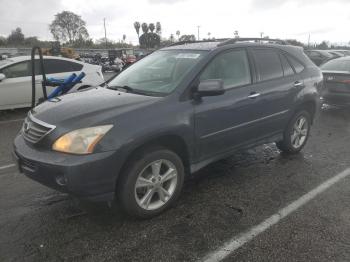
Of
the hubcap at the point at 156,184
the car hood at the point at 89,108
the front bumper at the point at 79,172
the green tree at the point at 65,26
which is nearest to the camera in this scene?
the front bumper at the point at 79,172

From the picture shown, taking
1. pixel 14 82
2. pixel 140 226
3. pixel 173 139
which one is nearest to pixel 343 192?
pixel 173 139

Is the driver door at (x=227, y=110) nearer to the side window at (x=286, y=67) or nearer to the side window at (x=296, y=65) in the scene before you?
the side window at (x=286, y=67)

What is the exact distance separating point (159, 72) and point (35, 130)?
1604 millimetres

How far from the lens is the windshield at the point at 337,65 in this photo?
8945mm

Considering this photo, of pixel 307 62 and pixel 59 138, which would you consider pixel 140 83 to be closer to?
pixel 59 138

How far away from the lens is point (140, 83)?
4078 mm

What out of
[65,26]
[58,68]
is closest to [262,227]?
[58,68]

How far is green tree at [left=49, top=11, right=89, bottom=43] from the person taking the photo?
76.8 meters

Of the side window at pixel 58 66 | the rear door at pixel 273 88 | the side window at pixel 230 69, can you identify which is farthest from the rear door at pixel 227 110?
the side window at pixel 58 66

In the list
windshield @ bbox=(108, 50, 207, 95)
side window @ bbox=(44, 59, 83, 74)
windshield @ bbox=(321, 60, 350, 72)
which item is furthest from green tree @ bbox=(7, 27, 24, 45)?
windshield @ bbox=(108, 50, 207, 95)

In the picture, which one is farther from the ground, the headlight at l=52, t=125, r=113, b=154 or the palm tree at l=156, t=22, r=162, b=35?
the palm tree at l=156, t=22, r=162, b=35

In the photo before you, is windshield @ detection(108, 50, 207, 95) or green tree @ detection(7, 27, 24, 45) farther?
green tree @ detection(7, 27, 24, 45)

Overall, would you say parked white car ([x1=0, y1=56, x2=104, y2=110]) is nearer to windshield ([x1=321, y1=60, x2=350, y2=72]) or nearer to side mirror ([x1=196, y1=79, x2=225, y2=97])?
side mirror ([x1=196, y1=79, x2=225, y2=97])

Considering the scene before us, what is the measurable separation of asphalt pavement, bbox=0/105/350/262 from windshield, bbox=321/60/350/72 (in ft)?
16.3
